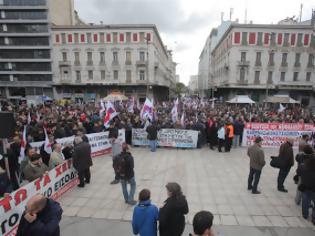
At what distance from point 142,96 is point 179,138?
107 feet

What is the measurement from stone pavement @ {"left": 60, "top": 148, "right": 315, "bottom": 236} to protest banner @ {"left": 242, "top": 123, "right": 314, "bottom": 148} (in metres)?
2.54

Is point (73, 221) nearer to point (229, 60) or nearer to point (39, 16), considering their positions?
point (229, 60)

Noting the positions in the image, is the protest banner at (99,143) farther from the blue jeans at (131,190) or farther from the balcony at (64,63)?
the balcony at (64,63)

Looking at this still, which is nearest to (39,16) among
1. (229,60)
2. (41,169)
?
(229,60)

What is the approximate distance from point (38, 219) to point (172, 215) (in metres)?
1.86

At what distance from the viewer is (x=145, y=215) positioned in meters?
3.30

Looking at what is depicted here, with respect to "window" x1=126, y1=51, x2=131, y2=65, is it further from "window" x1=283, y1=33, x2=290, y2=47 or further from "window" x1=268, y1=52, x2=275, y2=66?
"window" x1=283, y1=33, x2=290, y2=47

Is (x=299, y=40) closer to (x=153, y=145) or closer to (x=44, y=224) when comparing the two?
(x=153, y=145)

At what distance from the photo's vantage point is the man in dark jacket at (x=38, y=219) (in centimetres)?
268

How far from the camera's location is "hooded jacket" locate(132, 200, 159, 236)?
3287 mm

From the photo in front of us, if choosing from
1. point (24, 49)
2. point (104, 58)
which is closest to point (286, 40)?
point (104, 58)

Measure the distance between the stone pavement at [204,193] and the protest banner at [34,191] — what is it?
37 cm

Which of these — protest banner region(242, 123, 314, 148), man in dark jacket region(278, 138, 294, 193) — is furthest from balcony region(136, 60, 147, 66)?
man in dark jacket region(278, 138, 294, 193)

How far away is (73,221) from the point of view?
4816 mm
